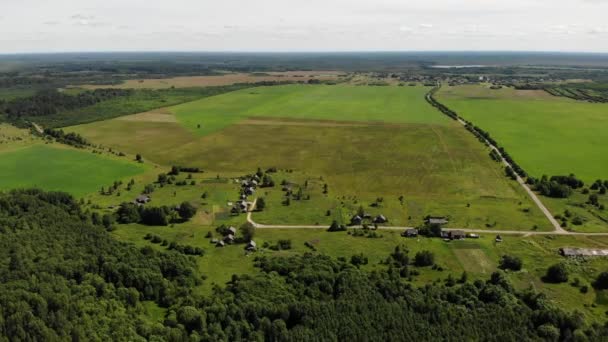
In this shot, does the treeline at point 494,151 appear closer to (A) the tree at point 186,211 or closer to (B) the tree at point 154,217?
(A) the tree at point 186,211

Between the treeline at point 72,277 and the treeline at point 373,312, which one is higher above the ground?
the treeline at point 72,277

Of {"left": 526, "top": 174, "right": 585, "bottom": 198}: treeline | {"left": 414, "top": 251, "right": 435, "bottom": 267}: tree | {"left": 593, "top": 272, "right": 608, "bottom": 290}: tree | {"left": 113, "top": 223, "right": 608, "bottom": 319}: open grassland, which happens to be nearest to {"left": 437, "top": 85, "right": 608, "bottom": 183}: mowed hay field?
{"left": 526, "top": 174, "right": 585, "bottom": 198}: treeline

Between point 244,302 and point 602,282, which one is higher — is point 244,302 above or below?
above

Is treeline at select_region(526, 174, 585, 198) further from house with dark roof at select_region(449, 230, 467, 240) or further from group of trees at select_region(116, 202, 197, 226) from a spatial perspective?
group of trees at select_region(116, 202, 197, 226)

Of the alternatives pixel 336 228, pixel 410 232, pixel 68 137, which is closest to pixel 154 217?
pixel 336 228

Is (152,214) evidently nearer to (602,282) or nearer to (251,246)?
(251,246)

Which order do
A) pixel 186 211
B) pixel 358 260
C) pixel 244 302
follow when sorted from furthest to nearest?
1. pixel 186 211
2. pixel 358 260
3. pixel 244 302

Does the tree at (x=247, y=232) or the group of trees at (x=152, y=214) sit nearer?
the tree at (x=247, y=232)

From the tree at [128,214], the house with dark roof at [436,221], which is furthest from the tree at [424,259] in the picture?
the tree at [128,214]
